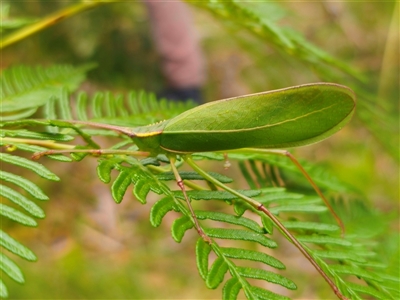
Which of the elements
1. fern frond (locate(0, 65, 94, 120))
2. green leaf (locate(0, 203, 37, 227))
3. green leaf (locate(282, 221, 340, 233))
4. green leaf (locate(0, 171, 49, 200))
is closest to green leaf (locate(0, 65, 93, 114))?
fern frond (locate(0, 65, 94, 120))

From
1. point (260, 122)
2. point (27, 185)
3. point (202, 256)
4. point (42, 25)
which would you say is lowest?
point (202, 256)

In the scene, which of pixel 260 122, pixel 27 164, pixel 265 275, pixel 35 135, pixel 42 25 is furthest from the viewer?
pixel 42 25

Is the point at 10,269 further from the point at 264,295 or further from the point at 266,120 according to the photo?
the point at 266,120

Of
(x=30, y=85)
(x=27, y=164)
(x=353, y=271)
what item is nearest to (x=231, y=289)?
(x=353, y=271)

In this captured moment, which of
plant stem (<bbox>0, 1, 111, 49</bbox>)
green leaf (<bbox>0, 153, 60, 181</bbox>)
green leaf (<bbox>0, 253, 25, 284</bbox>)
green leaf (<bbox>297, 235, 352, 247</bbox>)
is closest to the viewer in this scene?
green leaf (<bbox>0, 253, 25, 284</bbox>)

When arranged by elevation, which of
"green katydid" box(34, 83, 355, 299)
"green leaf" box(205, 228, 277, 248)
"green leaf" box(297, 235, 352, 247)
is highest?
"green katydid" box(34, 83, 355, 299)

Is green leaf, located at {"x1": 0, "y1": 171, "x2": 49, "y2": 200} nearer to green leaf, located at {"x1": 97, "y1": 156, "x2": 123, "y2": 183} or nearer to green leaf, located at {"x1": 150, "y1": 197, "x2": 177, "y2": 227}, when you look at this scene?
green leaf, located at {"x1": 97, "y1": 156, "x2": 123, "y2": 183}
